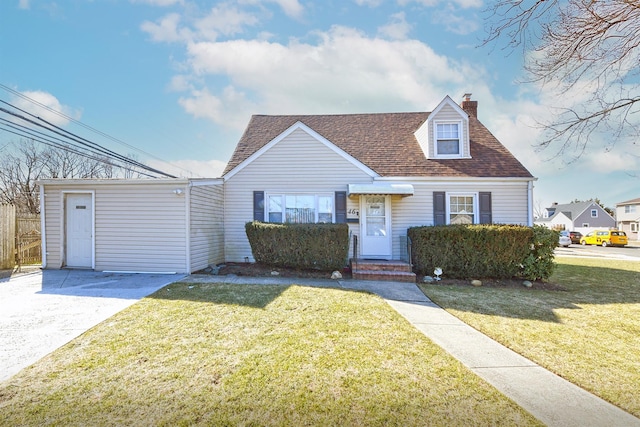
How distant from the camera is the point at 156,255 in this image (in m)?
9.02

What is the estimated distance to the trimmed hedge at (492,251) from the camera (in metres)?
8.59

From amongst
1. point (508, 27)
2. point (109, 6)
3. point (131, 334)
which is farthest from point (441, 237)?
point (109, 6)

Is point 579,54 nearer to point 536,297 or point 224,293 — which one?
point 536,297

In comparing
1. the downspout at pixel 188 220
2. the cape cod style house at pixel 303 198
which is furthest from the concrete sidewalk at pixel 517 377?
the downspout at pixel 188 220

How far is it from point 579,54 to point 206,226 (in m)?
10.3

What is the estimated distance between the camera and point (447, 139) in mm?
11602

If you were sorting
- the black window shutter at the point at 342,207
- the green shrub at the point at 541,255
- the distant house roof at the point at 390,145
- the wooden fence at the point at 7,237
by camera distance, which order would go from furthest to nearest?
the distant house roof at the point at 390,145
the black window shutter at the point at 342,207
the wooden fence at the point at 7,237
the green shrub at the point at 541,255

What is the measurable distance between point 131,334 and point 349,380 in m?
3.36

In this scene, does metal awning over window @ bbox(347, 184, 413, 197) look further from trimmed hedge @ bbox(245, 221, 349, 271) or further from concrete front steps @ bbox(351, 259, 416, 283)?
concrete front steps @ bbox(351, 259, 416, 283)

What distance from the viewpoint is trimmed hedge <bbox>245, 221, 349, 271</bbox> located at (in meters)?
8.99

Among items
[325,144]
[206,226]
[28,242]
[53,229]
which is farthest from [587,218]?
[28,242]

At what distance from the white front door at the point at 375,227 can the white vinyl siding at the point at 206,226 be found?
541cm

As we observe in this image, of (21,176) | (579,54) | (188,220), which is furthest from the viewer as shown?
(21,176)

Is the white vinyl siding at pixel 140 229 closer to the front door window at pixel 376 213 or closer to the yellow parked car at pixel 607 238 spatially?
the front door window at pixel 376 213
